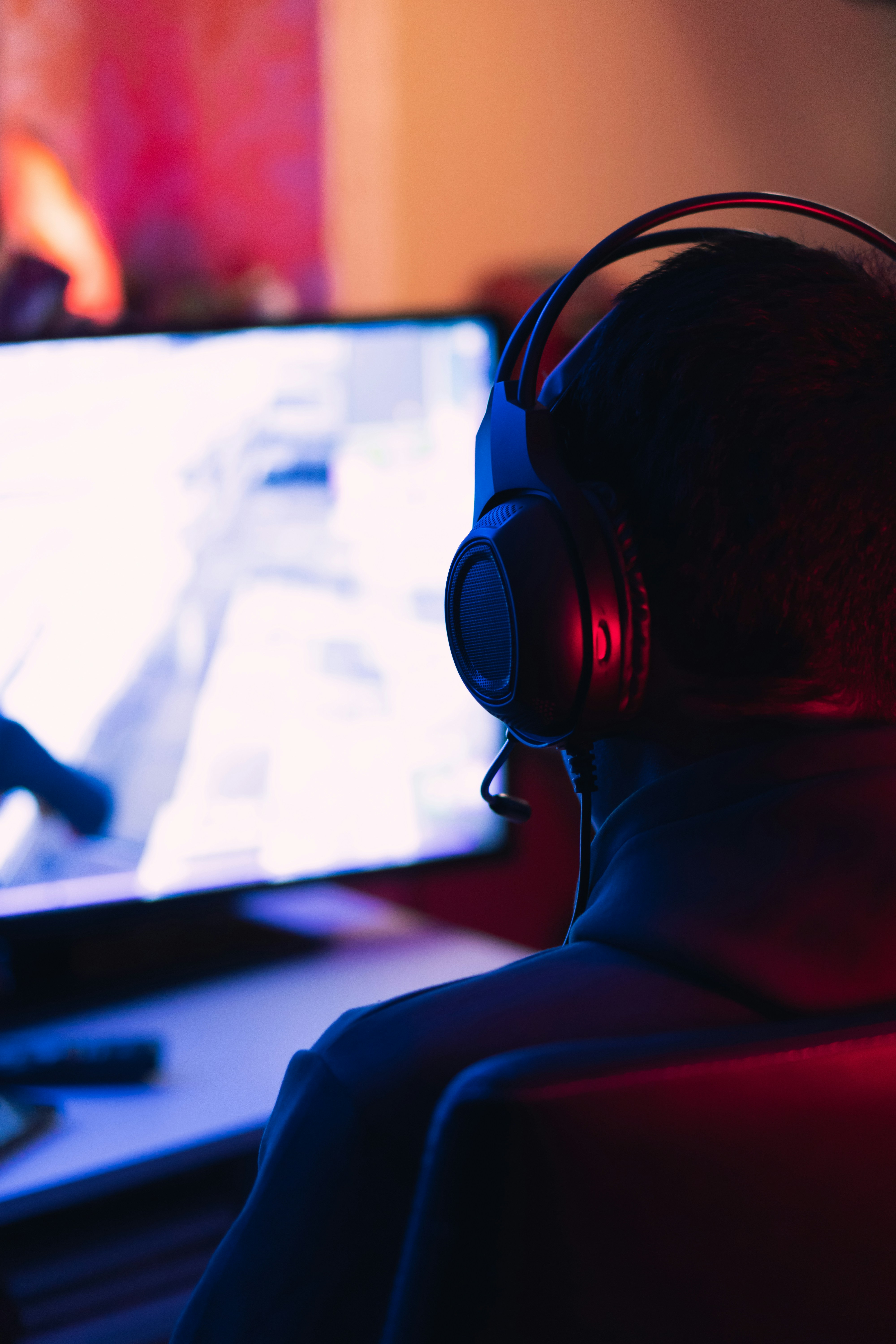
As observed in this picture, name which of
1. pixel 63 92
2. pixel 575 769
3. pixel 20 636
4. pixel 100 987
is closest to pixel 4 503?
pixel 20 636

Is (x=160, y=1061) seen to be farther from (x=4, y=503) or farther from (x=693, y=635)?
(x=693, y=635)

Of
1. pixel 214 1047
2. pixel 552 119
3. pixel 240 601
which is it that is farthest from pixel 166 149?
pixel 214 1047

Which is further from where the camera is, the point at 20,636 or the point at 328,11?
the point at 328,11

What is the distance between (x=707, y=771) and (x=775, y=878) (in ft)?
0.23

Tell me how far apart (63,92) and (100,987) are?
63.4 inches

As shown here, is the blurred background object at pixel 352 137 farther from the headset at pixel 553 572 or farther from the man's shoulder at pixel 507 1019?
the man's shoulder at pixel 507 1019

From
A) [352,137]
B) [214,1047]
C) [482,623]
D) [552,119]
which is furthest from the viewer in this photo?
[552,119]

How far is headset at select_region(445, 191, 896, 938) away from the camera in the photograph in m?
0.49

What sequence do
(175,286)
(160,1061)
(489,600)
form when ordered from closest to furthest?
1. (489,600)
2. (160,1061)
3. (175,286)

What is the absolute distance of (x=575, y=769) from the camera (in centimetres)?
56

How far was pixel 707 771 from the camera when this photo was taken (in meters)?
0.46

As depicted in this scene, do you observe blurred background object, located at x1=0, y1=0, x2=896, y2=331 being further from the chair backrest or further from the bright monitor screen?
the chair backrest

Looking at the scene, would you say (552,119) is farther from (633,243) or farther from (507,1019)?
(507,1019)

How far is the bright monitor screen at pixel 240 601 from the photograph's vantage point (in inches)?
36.4
